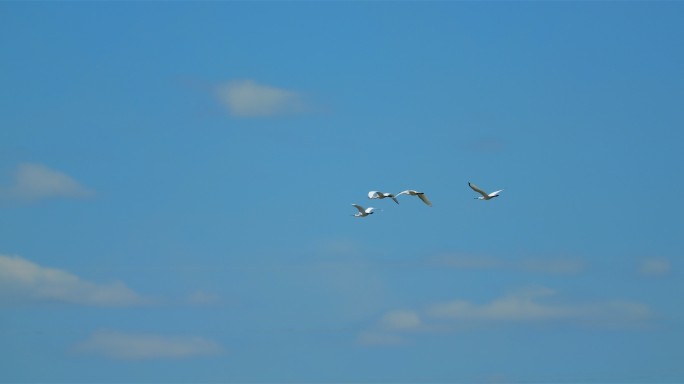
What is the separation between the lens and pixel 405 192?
119 metres

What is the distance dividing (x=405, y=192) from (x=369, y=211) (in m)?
6.54

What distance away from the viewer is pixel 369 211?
12438 centimetres

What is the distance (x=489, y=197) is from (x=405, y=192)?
316 inches

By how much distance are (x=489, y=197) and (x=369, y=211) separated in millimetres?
12052

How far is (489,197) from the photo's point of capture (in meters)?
120
